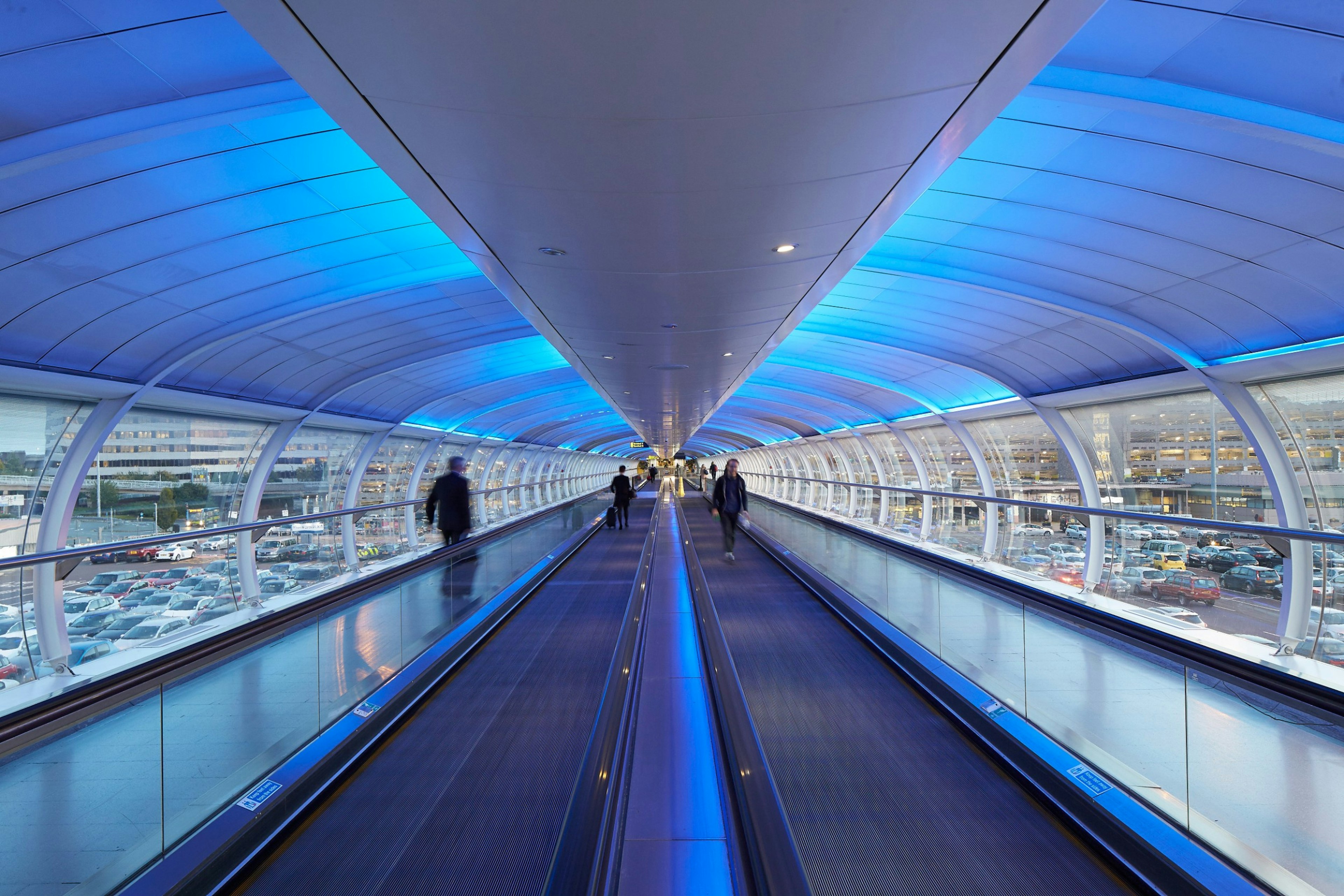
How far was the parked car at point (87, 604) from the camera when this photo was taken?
4469 millimetres

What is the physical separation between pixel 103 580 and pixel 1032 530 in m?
8.31

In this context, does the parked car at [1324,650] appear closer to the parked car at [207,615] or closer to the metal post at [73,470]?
the parked car at [207,615]

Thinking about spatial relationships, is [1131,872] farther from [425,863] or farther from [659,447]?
[659,447]

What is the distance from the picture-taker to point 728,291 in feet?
23.3

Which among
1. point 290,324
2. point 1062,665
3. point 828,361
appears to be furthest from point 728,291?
Result: point 828,361

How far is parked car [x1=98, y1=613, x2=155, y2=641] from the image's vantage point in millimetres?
4980

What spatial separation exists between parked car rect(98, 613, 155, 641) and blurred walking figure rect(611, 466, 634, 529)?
13.6 meters

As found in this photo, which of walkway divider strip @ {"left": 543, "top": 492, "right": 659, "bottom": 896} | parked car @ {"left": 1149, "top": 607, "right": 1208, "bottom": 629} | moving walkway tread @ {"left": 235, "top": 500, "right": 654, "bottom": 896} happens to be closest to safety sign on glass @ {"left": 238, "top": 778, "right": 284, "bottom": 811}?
moving walkway tread @ {"left": 235, "top": 500, "right": 654, "bottom": 896}

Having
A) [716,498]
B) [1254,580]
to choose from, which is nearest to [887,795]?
[1254,580]

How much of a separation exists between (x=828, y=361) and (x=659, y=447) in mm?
32644

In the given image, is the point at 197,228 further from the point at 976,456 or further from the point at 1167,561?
the point at 976,456

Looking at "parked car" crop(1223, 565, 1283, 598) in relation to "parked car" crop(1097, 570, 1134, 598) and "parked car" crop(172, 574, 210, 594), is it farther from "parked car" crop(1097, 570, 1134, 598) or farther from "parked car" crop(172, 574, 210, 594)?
"parked car" crop(172, 574, 210, 594)

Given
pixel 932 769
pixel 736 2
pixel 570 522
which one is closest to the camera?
pixel 736 2

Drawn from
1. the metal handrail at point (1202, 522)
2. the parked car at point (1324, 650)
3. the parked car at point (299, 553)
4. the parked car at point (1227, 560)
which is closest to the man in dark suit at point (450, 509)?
the parked car at point (299, 553)
